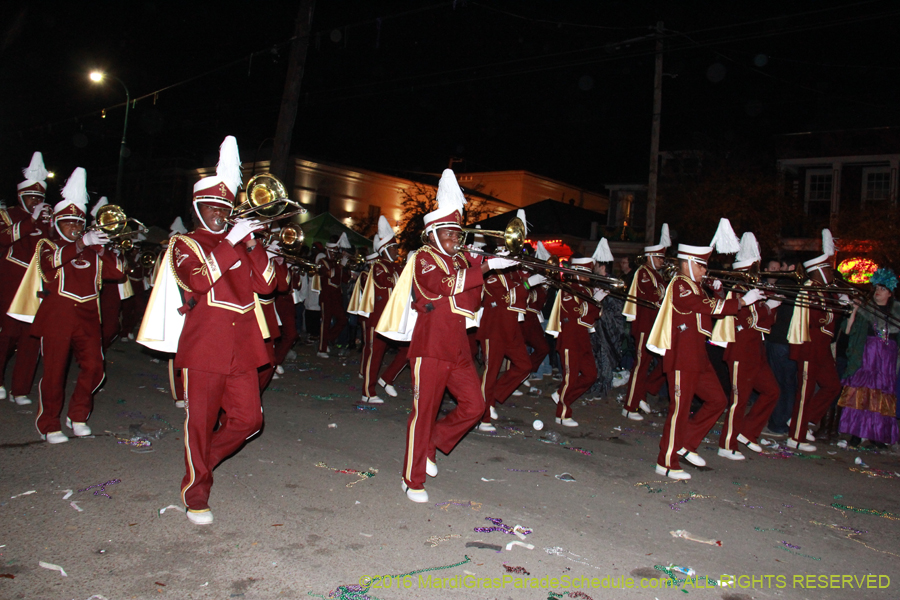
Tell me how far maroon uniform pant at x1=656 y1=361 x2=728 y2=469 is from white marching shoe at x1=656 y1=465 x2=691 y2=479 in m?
0.04

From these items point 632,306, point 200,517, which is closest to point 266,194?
point 200,517

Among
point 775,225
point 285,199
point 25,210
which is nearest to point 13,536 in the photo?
point 285,199

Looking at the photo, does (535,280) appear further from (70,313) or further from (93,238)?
(70,313)

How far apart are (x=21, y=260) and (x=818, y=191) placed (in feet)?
99.0

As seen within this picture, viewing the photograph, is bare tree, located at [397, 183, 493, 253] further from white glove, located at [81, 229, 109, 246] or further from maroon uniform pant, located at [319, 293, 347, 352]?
white glove, located at [81, 229, 109, 246]

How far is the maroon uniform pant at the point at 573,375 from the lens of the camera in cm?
830

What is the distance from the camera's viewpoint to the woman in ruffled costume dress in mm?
7734

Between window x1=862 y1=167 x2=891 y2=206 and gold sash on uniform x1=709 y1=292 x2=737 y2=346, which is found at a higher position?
window x1=862 y1=167 x2=891 y2=206

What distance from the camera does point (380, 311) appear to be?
960 cm

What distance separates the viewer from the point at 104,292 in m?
9.84

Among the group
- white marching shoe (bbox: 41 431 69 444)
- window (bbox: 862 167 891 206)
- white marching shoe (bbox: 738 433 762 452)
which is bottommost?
white marching shoe (bbox: 41 431 69 444)

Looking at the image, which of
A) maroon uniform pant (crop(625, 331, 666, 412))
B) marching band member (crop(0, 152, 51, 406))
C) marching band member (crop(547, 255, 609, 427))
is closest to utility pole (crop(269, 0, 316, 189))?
marching band member (crop(0, 152, 51, 406))

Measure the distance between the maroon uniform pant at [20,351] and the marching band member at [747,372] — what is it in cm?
737

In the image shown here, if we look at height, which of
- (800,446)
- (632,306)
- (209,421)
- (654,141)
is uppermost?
(654,141)
